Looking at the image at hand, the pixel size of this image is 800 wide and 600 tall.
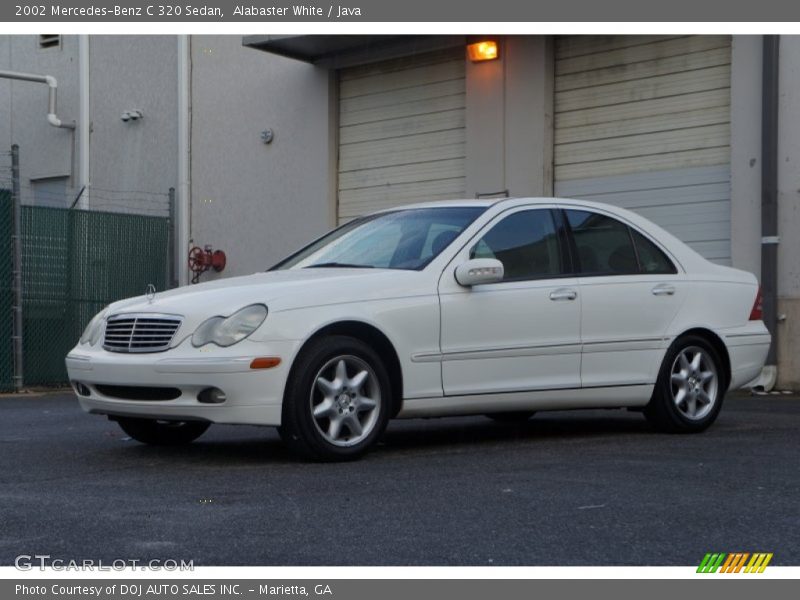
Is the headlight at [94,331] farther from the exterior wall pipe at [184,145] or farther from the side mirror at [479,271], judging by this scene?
the exterior wall pipe at [184,145]

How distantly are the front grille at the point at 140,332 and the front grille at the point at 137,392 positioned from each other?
20 centimetres

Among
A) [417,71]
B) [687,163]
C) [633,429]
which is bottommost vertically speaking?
[633,429]

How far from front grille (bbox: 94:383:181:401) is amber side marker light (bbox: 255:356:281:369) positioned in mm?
458

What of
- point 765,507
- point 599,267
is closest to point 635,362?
point 599,267

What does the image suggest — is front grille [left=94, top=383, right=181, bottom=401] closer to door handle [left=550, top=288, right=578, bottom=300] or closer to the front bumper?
the front bumper

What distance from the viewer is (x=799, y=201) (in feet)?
42.9

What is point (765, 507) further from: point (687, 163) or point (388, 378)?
point (687, 163)

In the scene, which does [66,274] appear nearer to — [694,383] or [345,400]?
[694,383]

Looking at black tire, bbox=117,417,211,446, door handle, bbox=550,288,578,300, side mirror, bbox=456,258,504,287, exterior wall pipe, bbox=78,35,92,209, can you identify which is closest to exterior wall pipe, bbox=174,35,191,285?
exterior wall pipe, bbox=78,35,92,209

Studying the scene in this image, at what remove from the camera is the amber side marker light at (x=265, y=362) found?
6.87 metres

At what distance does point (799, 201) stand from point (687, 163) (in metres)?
1.39

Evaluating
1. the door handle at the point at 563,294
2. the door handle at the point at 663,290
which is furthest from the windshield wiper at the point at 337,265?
the door handle at the point at 663,290

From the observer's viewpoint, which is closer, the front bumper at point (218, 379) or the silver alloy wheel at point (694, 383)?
the front bumper at point (218, 379)

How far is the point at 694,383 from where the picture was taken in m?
8.73
